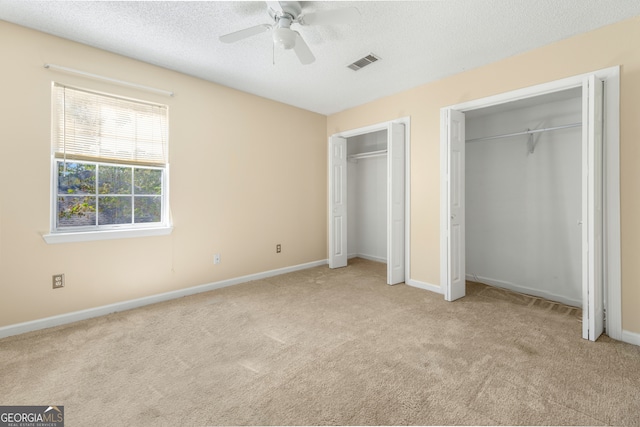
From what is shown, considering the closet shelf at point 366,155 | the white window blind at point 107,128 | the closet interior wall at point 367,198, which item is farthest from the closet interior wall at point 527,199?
the white window blind at point 107,128

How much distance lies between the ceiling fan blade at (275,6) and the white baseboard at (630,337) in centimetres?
365

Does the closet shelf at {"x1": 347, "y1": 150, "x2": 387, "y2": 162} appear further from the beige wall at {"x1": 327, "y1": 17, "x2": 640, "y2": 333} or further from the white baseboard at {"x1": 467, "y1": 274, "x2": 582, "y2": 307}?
the white baseboard at {"x1": 467, "y1": 274, "x2": 582, "y2": 307}

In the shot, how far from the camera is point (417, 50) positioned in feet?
9.04

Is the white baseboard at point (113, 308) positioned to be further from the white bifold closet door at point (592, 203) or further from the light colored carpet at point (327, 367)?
the white bifold closet door at point (592, 203)

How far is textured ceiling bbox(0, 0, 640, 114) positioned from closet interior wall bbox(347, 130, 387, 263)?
2.03 m

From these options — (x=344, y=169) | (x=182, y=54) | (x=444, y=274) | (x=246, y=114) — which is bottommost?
(x=444, y=274)

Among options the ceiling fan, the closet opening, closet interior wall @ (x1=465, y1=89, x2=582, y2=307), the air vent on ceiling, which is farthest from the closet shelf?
the ceiling fan

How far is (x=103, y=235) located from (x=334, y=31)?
289 centimetres

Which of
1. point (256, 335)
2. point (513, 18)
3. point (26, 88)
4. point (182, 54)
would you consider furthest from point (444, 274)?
point (26, 88)

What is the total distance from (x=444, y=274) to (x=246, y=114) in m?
3.29

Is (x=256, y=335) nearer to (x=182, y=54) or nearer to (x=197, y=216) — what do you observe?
(x=197, y=216)

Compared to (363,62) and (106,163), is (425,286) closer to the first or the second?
(363,62)

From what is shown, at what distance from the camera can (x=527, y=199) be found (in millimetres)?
3582

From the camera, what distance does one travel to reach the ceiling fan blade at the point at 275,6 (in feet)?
6.53
